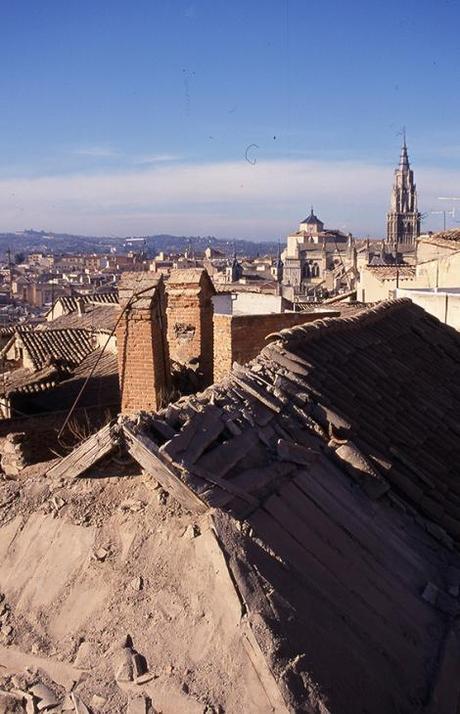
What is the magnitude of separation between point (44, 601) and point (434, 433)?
159 inches

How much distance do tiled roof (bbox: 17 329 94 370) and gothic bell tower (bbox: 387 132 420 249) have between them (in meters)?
96.6

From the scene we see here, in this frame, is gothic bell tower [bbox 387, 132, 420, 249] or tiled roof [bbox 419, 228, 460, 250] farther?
gothic bell tower [bbox 387, 132, 420, 249]

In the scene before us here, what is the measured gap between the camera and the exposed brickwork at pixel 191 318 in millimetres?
9859

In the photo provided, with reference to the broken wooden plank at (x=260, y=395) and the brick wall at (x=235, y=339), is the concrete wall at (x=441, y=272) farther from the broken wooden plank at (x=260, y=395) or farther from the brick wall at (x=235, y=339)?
the broken wooden plank at (x=260, y=395)

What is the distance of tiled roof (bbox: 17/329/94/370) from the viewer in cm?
1867

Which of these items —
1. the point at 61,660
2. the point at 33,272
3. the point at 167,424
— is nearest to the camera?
the point at 61,660

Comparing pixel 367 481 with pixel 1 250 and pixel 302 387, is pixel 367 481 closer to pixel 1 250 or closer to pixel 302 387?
pixel 302 387

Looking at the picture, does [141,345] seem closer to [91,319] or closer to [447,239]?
[91,319]

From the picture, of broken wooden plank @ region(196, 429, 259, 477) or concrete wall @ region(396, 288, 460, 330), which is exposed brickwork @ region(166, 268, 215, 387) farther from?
broken wooden plank @ region(196, 429, 259, 477)

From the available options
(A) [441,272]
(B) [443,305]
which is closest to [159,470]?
(B) [443,305]

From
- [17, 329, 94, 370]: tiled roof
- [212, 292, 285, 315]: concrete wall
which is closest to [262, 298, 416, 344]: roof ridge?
[212, 292, 285, 315]: concrete wall

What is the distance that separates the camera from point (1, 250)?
174m

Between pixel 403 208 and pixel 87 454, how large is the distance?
121610 mm

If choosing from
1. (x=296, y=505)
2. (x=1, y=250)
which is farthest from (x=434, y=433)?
(x=1, y=250)
